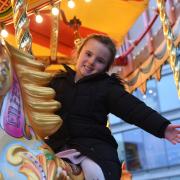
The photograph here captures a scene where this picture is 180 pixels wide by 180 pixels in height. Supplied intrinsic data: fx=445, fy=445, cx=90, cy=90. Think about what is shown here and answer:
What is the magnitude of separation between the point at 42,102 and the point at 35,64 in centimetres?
9

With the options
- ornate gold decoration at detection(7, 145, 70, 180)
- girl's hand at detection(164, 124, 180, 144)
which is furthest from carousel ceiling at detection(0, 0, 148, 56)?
ornate gold decoration at detection(7, 145, 70, 180)

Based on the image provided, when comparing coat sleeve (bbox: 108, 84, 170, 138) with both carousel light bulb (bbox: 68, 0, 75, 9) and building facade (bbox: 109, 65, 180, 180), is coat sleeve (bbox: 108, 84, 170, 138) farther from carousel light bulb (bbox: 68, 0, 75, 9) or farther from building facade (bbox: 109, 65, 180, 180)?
building facade (bbox: 109, 65, 180, 180)

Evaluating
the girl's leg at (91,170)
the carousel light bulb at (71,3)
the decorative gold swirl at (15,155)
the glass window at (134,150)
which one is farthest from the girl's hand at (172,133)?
the glass window at (134,150)

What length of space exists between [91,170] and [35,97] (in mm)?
253

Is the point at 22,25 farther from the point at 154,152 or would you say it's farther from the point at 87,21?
the point at 154,152

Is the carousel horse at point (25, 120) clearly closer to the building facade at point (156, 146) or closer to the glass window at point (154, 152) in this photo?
the building facade at point (156, 146)

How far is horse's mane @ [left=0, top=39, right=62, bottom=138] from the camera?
1057 millimetres

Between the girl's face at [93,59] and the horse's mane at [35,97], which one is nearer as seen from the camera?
the horse's mane at [35,97]

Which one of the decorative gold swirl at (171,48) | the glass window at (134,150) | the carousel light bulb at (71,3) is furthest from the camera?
the glass window at (134,150)

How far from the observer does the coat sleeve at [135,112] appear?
1206 mm

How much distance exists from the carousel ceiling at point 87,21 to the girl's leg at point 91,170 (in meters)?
2.38

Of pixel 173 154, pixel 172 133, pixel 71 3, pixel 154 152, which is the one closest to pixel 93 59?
pixel 172 133

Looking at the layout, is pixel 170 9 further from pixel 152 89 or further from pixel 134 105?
pixel 152 89

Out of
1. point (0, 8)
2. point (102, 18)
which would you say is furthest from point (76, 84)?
point (102, 18)
